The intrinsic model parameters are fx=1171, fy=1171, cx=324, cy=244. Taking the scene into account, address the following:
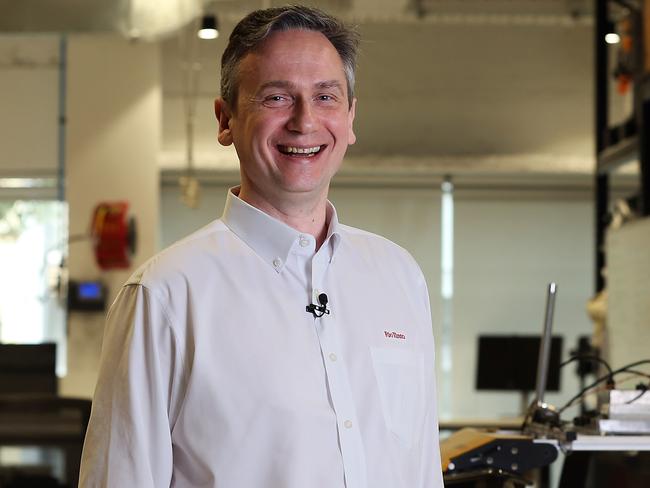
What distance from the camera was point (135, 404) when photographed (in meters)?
1.45

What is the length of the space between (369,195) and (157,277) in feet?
26.3

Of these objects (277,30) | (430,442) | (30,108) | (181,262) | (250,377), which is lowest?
(430,442)

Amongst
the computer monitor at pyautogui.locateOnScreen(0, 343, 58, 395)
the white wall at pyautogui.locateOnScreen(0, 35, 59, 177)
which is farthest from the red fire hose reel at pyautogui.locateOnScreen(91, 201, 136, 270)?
the computer monitor at pyautogui.locateOnScreen(0, 343, 58, 395)

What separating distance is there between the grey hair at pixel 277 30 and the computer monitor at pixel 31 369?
5.30 meters

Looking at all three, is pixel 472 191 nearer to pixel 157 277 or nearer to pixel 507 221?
pixel 507 221

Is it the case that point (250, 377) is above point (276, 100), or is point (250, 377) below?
below

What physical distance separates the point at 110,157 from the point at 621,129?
158 inches

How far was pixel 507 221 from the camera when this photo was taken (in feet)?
31.3

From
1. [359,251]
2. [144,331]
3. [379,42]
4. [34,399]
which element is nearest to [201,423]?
[144,331]

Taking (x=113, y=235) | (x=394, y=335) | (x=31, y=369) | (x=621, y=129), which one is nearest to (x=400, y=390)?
(x=394, y=335)

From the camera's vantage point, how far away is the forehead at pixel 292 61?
5.16 ft

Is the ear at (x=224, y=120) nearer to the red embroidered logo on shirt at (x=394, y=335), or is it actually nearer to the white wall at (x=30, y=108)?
the red embroidered logo on shirt at (x=394, y=335)

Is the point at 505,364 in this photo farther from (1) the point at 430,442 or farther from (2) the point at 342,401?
(2) the point at 342,401

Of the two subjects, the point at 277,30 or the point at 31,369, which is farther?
the point at 31,369
